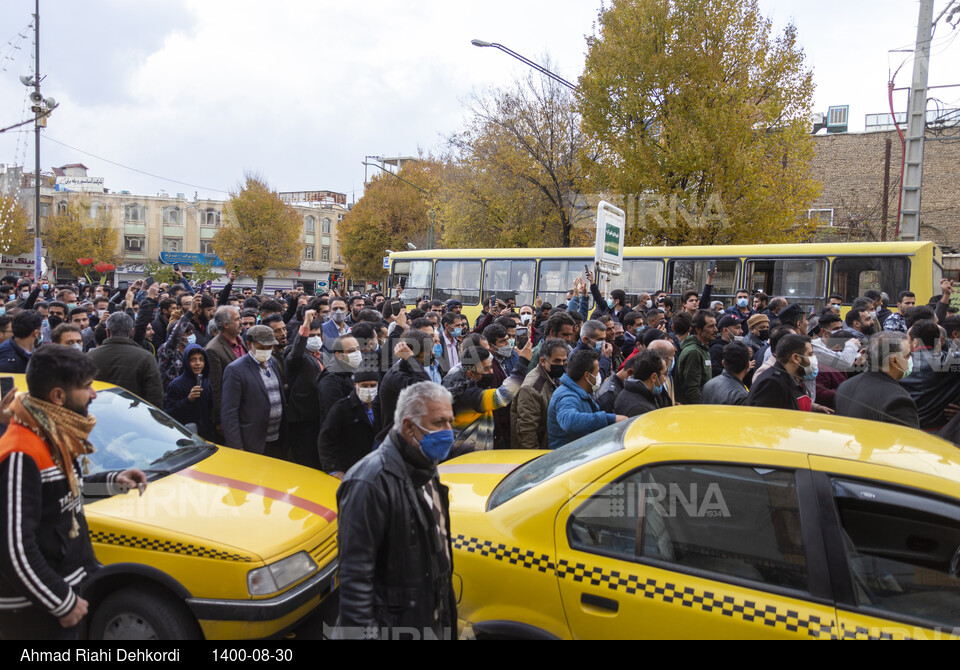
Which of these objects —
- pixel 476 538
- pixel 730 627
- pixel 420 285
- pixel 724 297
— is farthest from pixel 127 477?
pixel 420 285

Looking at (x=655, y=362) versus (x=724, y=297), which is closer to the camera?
(x=655, y=362)

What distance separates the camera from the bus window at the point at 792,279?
13.2m

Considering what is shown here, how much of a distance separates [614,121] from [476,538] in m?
18.1

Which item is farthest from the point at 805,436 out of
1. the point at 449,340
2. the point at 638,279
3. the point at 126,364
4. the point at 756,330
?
the point at 638,279

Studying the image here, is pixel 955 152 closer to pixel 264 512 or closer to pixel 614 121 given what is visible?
pixel 614 121

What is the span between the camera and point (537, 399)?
484cm

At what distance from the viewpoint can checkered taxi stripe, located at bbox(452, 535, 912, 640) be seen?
2297 mm

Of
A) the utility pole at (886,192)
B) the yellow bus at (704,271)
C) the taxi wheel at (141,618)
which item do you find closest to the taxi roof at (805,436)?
the taxi wheel at (141,618)

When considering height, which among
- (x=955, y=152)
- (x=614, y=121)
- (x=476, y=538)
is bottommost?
(x=476, y=538)

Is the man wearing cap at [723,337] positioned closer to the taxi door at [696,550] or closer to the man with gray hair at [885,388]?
the man with gray hair at [885,388]

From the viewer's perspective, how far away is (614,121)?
18.8 meters

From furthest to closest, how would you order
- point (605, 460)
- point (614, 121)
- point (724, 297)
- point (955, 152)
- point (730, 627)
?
point (955, 152) < point (614, 121) < point (724, 297) < point (605, 460) < point (730, 627)

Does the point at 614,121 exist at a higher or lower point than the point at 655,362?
higher

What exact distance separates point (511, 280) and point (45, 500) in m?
14.8
